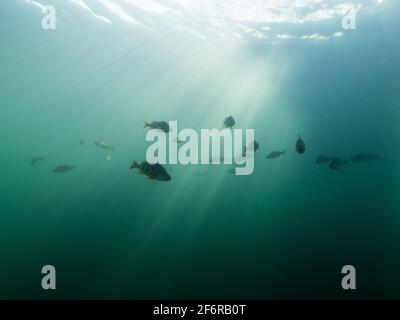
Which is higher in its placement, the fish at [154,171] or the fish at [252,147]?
the fish at [252,147]

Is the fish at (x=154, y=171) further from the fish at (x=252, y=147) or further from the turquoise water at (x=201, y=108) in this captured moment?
the turquoise water at (x=201, y=108)

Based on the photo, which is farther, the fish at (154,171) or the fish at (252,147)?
the fish at (252,147)

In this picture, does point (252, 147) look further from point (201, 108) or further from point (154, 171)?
point (201, 108)

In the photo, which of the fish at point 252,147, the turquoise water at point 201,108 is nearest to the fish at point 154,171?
the fish at point 252,147

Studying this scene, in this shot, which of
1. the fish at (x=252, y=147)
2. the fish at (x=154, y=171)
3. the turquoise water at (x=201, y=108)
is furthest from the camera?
the turquoise water at (x=201, y=108)

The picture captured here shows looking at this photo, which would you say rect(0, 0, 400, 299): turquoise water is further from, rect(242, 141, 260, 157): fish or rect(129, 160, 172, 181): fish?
rect(129, 160, 172, 181): fish

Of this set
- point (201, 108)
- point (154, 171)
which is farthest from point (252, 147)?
point (201, 108)

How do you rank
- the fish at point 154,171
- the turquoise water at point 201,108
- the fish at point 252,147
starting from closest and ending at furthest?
the fish at point 154,171 < the fish at point 252,147 < the turquoise water at point 201,108

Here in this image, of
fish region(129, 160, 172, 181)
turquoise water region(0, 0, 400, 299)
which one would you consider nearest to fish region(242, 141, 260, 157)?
fish region(129, 160, 172, 181)

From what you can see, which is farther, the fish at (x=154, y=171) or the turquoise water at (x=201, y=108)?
the turquoise water at (x=201, y=108)

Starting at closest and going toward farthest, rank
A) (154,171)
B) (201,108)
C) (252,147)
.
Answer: (154,171) → (252,147) → (201,108)
